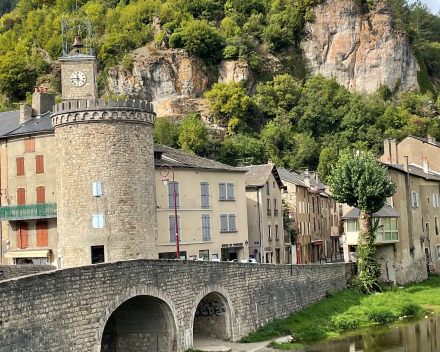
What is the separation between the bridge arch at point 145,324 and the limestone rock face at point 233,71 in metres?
70.8

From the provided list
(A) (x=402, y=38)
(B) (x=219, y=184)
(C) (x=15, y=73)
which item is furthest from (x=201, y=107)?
(B) (x=219, y=184)

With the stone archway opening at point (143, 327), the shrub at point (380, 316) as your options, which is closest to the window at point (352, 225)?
the shrub at point (380, 316)

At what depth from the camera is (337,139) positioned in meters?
91.5

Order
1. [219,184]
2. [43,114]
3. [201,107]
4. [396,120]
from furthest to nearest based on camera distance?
[396,120], [201,107], [219,184], [43,114]

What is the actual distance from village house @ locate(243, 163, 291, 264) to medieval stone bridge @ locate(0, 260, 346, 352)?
843cm

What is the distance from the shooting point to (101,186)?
3391 cm

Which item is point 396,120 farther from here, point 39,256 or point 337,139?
point 39,256

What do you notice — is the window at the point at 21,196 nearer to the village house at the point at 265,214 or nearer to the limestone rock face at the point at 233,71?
the village house at the point at 265,214

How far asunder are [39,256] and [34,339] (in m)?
18.3

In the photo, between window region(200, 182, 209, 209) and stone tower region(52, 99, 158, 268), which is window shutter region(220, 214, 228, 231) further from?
stone tower region(52, 99, 158, 268)

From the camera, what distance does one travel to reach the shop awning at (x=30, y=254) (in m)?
37.9

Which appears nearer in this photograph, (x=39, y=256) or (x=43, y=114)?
(x=39, y=256)

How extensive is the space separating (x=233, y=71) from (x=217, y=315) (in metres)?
68.2

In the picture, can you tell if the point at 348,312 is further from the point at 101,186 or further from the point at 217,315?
the point at 101,186
